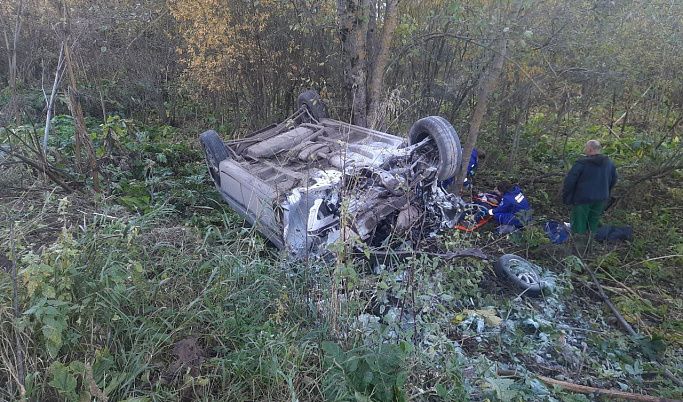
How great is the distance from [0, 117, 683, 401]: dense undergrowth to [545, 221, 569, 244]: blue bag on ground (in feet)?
3.80

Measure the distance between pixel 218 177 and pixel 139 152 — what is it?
1.68 m

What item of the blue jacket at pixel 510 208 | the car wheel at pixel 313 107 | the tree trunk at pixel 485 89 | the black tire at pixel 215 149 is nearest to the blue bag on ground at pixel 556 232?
the blue jacket at pixel 510 208

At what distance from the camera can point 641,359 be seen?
3.27 meters

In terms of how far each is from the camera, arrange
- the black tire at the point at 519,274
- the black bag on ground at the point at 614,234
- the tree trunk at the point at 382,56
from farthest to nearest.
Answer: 1. the tree trunk at the point at 382,56
2. the black bag on ground at the point at 614,234
3. the black tire at the point at 519,274

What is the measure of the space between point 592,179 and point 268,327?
4.57 m

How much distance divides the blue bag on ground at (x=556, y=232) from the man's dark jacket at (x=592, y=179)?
0.39 m

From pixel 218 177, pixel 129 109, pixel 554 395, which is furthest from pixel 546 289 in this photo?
pixel 129 109

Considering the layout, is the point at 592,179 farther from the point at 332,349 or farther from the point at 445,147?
the point at 332,349

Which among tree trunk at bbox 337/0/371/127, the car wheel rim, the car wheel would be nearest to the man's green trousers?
the car wheel rim

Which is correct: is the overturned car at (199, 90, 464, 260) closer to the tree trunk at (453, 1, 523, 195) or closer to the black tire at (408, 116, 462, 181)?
the black tire at (408, 116, 462, 181)

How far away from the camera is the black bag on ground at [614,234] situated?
5383 millimetres

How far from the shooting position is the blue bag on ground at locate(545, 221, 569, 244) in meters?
5.26

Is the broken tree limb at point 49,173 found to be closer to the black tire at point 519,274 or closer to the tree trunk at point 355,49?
the tree trunk at point 355,49

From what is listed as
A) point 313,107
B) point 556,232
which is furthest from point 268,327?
point 313,107
